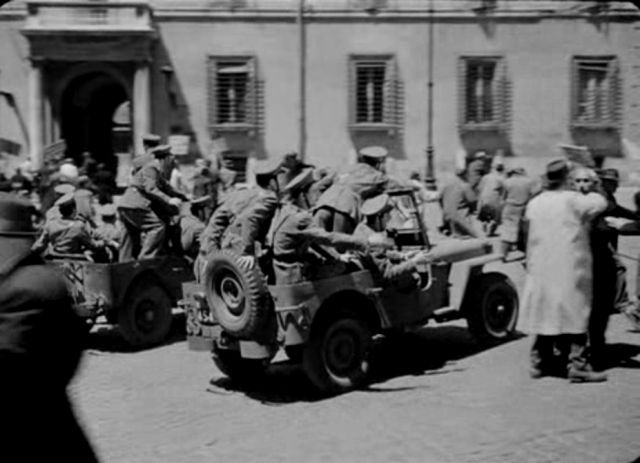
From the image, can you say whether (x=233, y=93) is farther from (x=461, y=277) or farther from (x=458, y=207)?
(x=461, y=277)

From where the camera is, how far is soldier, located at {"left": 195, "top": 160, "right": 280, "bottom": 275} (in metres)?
8.63

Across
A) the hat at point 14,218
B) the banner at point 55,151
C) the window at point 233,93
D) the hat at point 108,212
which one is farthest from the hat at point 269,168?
the window at point 233,93

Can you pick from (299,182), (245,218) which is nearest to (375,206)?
(299,182)

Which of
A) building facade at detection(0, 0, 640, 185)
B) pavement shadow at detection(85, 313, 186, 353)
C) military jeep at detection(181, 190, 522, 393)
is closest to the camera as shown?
military jeep at detection(181, 190, 522, 393)

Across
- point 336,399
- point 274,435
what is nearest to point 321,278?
point 336,399

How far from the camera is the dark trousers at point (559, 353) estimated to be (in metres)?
8.74

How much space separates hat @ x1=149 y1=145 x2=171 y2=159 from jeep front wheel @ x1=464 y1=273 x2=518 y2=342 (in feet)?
10.5

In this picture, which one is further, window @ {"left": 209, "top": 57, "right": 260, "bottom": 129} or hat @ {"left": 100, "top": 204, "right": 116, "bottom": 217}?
window @ {"left": 209, "top": 57, "right": 260, "bottom": 129}

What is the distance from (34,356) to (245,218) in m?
4.85

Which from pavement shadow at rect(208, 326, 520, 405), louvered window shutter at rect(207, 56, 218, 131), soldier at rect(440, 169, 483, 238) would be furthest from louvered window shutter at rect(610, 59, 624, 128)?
pavement shadow at rect(208, 326, 520, 405)

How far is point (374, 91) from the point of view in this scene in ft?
104

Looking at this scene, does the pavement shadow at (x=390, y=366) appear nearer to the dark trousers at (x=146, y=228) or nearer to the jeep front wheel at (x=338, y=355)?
the jeep front wheel at (x=338, y=355)

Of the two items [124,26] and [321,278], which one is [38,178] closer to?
[124,26]

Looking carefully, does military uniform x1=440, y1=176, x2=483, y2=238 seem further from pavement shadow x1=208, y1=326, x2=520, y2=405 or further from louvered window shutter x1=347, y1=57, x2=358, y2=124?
louvered window shutter x1=347, y1=57, x2=358, y2=124
